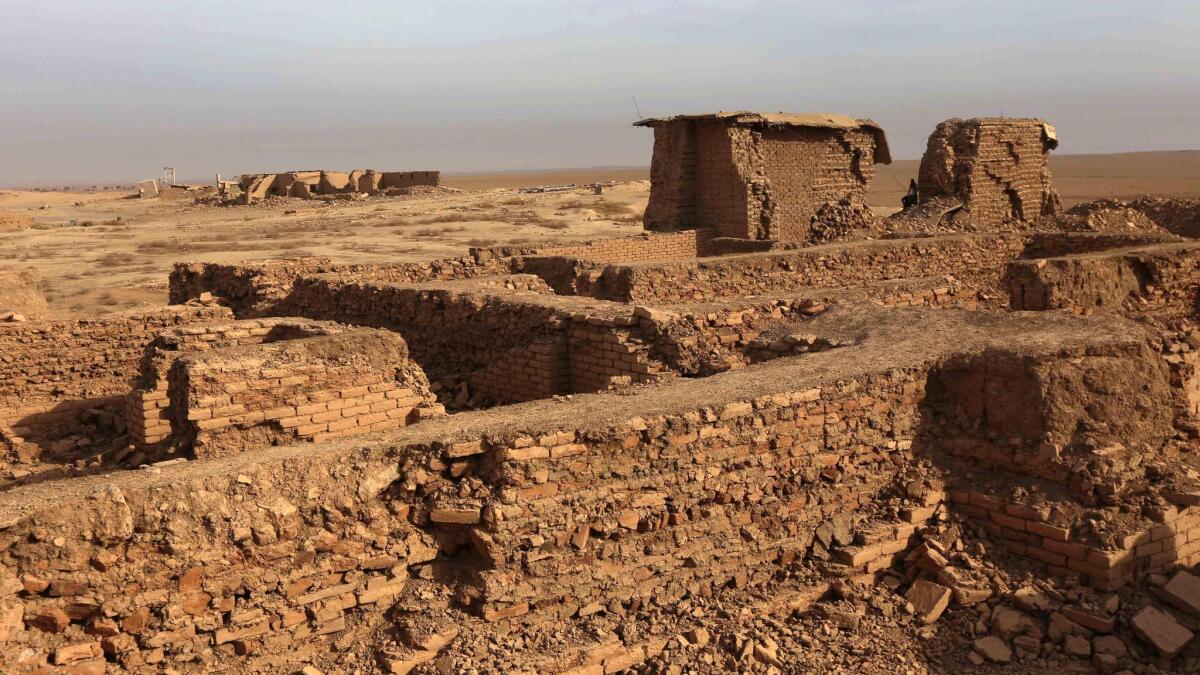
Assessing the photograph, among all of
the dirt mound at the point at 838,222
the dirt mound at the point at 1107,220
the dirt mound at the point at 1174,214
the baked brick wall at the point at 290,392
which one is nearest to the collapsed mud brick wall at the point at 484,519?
the baked brick wall at the point at 290,392

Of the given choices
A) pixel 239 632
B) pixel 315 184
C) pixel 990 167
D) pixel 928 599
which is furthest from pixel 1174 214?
pixel 315 184

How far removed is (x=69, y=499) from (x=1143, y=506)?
5.52 metres

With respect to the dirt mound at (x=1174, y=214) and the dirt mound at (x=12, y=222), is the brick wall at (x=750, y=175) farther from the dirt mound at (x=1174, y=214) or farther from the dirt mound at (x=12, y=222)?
the dirt mound at (x=12, y=222)

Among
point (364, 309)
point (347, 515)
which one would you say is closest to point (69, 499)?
point (347, 515)

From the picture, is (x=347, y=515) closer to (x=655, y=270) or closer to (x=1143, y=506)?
(x=1143, y=506)

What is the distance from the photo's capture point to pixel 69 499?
3.95 metres

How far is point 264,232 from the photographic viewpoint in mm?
31016

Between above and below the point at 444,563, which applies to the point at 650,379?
above

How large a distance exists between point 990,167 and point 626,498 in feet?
55.3

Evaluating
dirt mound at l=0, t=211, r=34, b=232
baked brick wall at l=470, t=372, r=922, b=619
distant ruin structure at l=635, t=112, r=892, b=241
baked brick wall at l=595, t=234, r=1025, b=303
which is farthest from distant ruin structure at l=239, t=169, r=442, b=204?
baked brick wall at l=470, t=372, r=922, b=619

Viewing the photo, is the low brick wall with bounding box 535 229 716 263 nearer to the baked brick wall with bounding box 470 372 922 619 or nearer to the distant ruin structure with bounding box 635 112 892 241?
the distant ruin structure with bounding box 635 112 892 241

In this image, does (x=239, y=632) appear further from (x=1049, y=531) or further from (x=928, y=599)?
(x=1049, y=531)

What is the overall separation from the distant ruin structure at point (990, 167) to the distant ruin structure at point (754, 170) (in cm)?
196

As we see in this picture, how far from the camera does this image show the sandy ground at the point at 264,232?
2205cm
